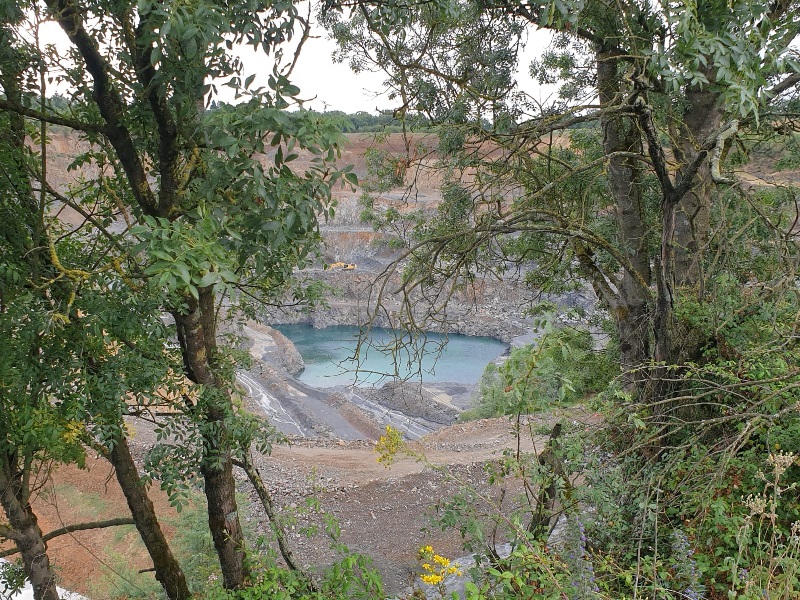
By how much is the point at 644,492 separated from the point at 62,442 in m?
3.03

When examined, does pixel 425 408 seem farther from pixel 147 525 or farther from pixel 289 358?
pixel 147 525

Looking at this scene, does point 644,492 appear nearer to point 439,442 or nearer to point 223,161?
point 223,161

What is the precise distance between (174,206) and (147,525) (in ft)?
8.53

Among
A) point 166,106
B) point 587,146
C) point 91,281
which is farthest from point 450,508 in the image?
point 587,146

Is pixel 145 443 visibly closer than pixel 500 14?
No

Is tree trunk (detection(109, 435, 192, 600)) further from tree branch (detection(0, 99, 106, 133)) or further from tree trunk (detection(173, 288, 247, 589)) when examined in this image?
tree branch (detection(0, 99, 106, 133))

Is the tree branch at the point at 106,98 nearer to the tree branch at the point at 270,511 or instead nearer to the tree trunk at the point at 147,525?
the tree branch at the point at 270,511

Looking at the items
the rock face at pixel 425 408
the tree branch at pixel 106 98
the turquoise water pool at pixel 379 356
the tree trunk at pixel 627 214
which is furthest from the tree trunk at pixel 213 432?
the turquoise water pool at pixel 379 356

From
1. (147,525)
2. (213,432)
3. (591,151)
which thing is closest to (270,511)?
(213,432)

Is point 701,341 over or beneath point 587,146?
beneath

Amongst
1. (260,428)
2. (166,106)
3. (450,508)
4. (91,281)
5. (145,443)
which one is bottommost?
(145,443)

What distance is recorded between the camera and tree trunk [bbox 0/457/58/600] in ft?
11.8

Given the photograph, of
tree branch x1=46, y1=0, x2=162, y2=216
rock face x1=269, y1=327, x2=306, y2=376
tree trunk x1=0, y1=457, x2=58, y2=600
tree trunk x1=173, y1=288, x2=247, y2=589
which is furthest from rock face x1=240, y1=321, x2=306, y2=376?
tree branch x1=46, y1=0, x2=162, y2=216

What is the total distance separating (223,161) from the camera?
1.82 metres
